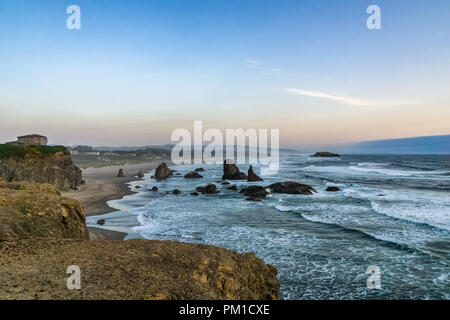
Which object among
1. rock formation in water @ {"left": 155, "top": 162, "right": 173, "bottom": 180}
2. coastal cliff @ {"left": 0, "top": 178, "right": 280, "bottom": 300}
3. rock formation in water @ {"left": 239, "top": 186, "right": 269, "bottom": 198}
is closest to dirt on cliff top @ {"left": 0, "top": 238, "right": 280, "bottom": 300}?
coastal cliff @ {"left": 0, "top": 178, "right": 280, "bottom": 300}

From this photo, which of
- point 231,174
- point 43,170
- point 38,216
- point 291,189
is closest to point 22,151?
point 43,170

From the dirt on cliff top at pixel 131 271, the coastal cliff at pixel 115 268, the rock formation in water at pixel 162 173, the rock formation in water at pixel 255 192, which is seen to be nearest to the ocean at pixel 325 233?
the rock formation in water at pixel 255 192

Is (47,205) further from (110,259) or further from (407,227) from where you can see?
(407,227)

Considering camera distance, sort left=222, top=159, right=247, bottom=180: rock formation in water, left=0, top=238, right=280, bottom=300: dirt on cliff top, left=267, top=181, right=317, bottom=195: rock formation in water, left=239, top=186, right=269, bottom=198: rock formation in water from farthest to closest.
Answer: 1. left=222, top=159, right=247, bottom=180: rock formation in water
2. left=267, top=181, right=317, bottom=195: rock formation in water
3. left=239, top=186, right=269, bottom=198: rock formation in water
4. left=0, top=238, right=280, bottom=300: dirt on cliff top

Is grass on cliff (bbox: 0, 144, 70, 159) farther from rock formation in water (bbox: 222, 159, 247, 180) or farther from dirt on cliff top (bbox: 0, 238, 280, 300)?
dirt on cliff top (bbox: 0, 238, 280, 300)

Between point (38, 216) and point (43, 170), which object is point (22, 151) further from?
point (38, 216)

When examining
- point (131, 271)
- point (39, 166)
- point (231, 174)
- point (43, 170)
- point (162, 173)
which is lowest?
point (162, 173)
